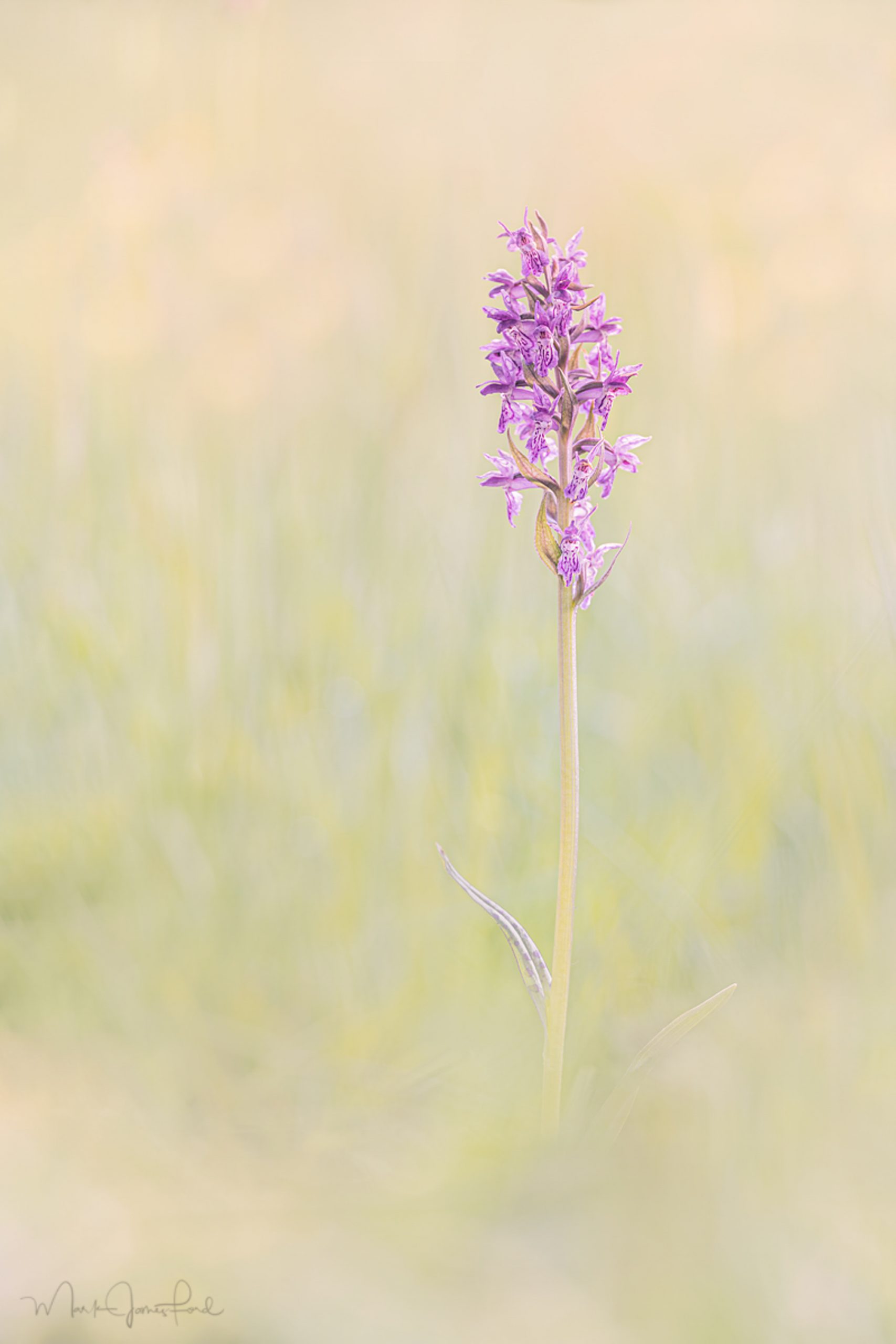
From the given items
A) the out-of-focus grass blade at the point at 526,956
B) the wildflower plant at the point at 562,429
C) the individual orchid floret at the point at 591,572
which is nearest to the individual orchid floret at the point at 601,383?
the wildflower plant at the point at 562,429

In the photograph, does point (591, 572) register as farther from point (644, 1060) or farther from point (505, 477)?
point (644, 1060)

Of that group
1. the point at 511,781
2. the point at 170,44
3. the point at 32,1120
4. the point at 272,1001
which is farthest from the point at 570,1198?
the point at 170,44

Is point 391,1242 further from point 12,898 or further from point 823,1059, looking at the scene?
point 12,898

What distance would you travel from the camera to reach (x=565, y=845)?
695mm

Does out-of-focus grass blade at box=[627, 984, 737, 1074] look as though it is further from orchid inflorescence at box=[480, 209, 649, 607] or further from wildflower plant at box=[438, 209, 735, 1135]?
orchid inflorescence at box=[480, 209, 649, 607]

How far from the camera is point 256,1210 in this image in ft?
1.95

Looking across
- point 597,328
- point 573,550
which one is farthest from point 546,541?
point 597,328

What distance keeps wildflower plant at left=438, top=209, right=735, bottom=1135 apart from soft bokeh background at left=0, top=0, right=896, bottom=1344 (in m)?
0.10

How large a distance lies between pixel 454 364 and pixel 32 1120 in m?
1.05

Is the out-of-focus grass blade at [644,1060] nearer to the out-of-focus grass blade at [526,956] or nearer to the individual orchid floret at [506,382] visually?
the out-of-focus grass blade at [526,956]

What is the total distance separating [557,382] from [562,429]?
0.04m

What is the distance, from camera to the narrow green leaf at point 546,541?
27.9 inches

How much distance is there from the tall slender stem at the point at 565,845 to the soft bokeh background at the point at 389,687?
49 millimetres

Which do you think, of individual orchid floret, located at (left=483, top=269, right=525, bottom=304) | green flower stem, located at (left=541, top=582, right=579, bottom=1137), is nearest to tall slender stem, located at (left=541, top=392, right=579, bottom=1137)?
green flower stem, located at (left=541, top=582, right=579, bottom=1137)
